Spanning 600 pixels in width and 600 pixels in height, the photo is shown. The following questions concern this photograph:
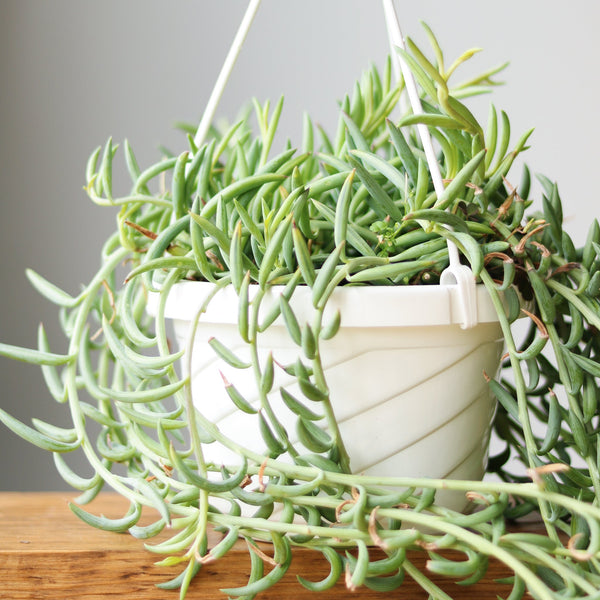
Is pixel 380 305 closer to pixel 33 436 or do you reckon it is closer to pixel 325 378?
pixel 325 378

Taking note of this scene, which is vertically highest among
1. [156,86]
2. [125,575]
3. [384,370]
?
Answer: [156,86]

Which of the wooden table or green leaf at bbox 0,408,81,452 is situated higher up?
green leaf at bbox 0,408,81,452

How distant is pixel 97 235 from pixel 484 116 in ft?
2.02

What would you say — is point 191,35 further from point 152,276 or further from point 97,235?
point 152,276

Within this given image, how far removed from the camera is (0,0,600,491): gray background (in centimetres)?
102

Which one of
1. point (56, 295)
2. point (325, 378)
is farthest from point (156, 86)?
point (325, 378)

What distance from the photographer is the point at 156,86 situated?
107 centimetres

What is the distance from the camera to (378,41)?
1.10 metres

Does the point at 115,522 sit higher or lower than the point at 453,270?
lower

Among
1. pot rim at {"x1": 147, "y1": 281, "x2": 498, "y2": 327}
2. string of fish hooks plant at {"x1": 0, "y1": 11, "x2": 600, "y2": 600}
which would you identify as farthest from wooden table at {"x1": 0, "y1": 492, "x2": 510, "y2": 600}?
pot rim at {"x1": 147, "y1": 281, "x2": 498, "y2": 327}

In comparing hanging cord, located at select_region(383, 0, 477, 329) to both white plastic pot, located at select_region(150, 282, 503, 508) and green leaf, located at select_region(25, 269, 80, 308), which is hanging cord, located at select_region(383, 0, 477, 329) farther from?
green leaf, located at select_region(25, 269, 80, 308)

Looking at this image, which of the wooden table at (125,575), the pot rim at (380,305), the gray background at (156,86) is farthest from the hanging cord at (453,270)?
the gray background at (156,86)

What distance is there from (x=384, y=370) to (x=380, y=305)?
0.04m

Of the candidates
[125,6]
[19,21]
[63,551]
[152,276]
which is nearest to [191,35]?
[125,6]
